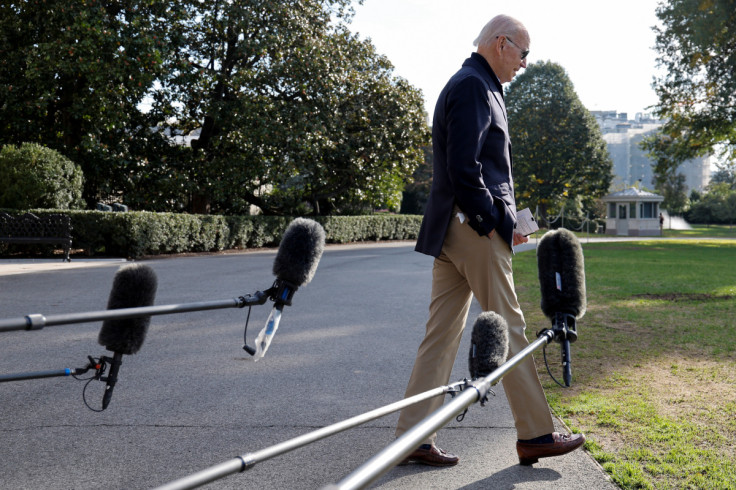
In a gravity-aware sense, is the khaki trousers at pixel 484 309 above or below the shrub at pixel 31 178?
below

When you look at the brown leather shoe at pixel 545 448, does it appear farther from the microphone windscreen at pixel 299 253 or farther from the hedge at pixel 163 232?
the hedge at pixel 163 232

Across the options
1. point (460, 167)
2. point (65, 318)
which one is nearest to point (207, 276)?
point (460, 167)

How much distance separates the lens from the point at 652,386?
5.21 metres

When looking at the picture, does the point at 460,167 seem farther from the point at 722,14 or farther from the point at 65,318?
the point at 722,14

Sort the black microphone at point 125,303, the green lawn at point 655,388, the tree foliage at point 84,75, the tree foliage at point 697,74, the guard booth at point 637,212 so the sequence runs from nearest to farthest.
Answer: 1. the black microphone at point 125,303
2. the green lawn at point 655,388
3. the tree foliage at point 84,75
4. the tree foliage at point 697,74
5. the guard booth at point 637,212

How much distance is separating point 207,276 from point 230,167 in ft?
33.8

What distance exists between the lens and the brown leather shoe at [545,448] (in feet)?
11.5

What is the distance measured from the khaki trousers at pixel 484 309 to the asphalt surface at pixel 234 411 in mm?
297

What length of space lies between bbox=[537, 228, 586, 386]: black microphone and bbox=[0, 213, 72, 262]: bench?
1523 centimetres

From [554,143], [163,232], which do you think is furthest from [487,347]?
[554,143]

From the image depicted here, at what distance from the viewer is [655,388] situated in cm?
515

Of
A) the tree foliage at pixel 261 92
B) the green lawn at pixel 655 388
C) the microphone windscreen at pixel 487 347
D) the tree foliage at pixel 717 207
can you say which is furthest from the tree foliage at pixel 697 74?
the tree foliage at pixel 717 207

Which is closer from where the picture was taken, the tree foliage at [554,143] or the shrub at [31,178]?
the shrub at [31,178]

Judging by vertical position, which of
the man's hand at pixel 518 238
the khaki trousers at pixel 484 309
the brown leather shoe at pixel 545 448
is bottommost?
the brown leather shoe at pixel 545 448
